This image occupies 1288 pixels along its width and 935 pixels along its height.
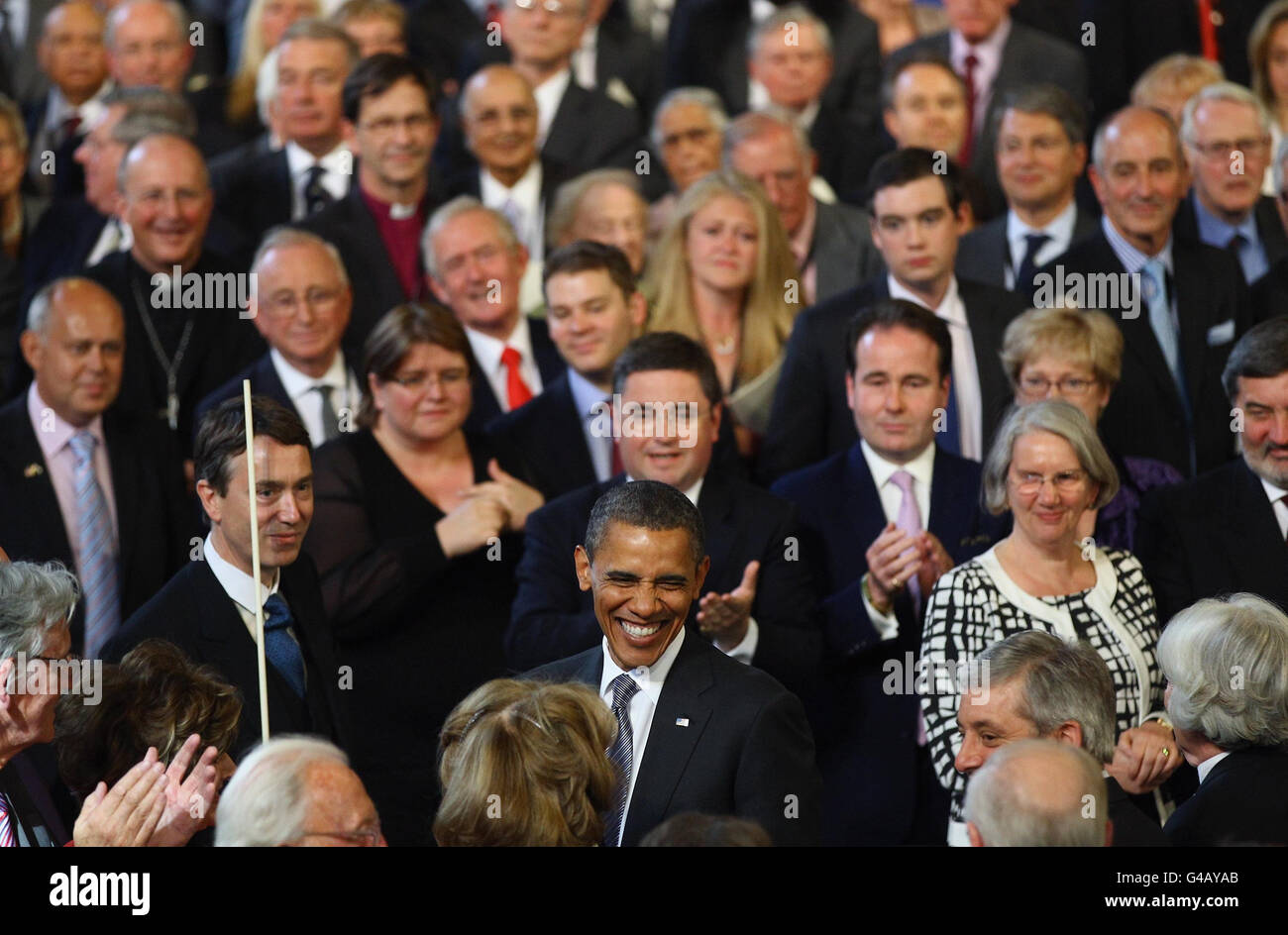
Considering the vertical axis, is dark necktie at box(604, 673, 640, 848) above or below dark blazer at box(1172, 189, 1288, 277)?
below

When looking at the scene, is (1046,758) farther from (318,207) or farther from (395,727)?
(318,207)

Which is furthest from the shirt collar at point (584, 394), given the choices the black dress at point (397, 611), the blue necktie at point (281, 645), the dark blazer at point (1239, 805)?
the dark blazer at point (1239, 805)

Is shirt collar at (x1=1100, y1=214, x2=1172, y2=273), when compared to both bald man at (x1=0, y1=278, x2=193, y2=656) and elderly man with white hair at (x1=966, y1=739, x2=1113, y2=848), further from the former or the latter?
elderly man with white hair at (x1=966, y1=739, x2=1113, y2=848)

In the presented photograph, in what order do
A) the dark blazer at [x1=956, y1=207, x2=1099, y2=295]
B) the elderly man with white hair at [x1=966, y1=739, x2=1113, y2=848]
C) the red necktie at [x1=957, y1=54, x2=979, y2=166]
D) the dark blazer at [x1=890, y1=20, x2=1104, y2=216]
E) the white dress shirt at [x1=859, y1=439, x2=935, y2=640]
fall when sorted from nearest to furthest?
the elderly man with white hair at [x1=966, y1=739, x2=1113, y2=848] → the white dress shirt at [x1=859, y1=439, x2=935, y2=640] → the dark blazer at [x1=956, y1=207, x2=1099, y2=295] → the red necktie at [x1=957, y1=54, x2=979, y2=166] → the dark blazer at [x1=890, y1=20, x2=1104, y2=216]

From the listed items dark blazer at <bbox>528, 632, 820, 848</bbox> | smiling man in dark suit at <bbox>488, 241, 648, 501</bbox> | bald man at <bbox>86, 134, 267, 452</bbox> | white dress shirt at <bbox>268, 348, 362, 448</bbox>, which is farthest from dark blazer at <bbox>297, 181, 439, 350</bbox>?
dark blazer at <bbox>528, 632, 820, 848</bbox>

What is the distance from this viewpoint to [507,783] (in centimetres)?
438

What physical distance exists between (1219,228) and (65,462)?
4662 mm

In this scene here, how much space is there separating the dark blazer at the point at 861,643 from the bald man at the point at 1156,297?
972mm

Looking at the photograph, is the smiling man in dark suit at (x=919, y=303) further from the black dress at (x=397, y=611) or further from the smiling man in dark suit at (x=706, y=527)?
the black dress at (x=397, y=611)

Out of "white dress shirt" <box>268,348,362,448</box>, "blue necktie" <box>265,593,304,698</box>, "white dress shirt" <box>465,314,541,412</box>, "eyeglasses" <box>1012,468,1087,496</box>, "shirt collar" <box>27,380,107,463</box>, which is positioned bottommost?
"blue necktie" <box>265,593,304,698</box>

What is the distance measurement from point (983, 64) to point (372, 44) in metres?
2.95

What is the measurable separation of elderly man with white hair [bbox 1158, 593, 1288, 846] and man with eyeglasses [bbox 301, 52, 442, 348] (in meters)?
4.23

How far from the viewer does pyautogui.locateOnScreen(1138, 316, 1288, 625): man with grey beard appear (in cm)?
612

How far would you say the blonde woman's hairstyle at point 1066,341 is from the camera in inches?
266
